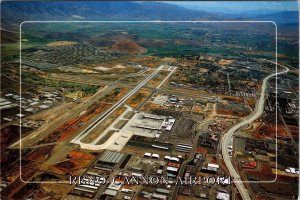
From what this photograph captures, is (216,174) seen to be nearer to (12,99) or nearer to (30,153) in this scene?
(30,153)

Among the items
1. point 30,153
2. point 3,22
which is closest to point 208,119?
point 30,153

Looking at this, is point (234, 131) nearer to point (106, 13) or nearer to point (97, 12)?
point (106, 13)

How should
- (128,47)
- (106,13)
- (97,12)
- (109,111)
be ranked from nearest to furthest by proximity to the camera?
(106,13) → (97,12) → (109,111) → (128,47)

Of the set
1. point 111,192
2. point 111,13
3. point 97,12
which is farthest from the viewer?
point 97,12

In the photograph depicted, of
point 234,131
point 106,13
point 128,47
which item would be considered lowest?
point 234,131

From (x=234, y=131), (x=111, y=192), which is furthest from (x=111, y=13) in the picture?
(x=111, y=192)

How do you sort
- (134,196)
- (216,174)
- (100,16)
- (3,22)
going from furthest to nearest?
(100,16), (3,22), (216,174), (134,196)

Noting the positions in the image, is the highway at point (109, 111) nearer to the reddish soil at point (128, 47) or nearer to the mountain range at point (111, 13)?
the reddish soil at point (128, 47)

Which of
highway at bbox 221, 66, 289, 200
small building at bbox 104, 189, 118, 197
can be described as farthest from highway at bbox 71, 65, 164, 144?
highway at bbox 221, 66, 289, 200

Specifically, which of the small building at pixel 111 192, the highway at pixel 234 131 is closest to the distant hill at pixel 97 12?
the highway at pixel 234 131

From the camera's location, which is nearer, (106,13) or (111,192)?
(111,192)

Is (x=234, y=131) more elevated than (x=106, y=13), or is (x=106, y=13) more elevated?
(x=106, y=13)
